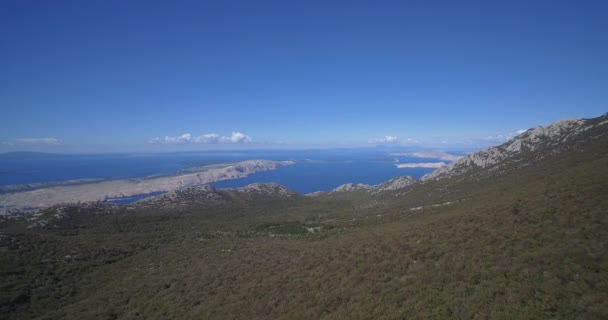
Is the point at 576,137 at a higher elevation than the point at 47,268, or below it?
higher

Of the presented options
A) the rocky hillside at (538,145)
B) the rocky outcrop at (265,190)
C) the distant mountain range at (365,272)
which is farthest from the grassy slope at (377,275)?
the rocky outcrop at (265,190)

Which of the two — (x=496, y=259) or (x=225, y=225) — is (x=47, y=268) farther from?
(x=496, y=259)

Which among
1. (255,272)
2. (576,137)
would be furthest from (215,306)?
(576,137)

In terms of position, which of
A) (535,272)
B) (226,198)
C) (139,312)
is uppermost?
(535,272)

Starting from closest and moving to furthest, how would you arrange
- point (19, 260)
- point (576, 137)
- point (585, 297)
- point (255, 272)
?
point (585, 297) < point (255, 272) < point (19, 260) < point (576, 137)

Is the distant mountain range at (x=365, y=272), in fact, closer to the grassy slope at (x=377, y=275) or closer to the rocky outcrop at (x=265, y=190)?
the grassy slope at (x=377, y=275)

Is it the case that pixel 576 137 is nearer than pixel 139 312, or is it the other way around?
pixel 139 312

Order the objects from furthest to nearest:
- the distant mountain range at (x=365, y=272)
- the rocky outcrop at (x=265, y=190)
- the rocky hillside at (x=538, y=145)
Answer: the rocky outcrop at (x=265, y=190)
the rocky hillside at (x=538, y=145)
the distant mountain range at (x=365, y=272)

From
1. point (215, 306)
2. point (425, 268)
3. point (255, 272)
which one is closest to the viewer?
point (425, 268)

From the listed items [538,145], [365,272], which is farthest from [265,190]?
[365,272]
